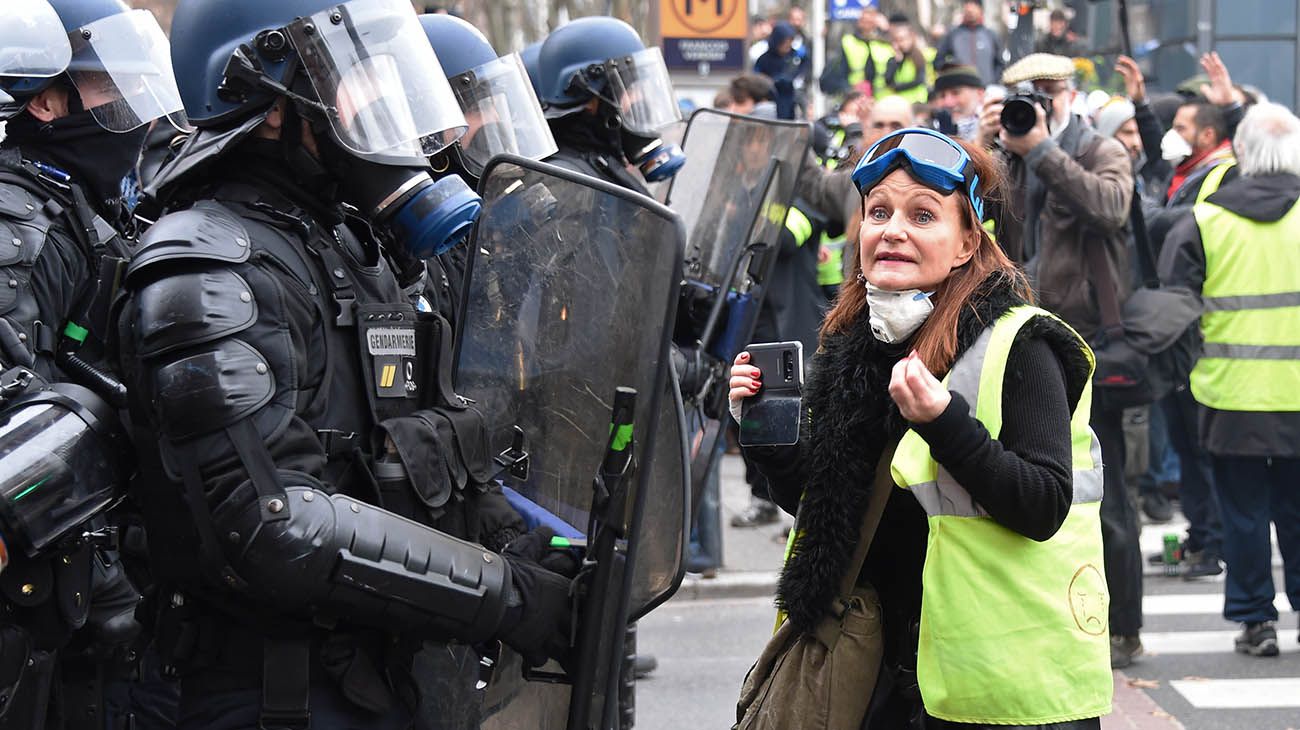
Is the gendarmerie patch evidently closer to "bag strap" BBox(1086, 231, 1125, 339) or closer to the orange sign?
"bag strap" BBox(1086, 231, 1125, 339)

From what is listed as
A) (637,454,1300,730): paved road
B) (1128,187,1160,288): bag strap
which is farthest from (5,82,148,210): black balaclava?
(1128,187,1160,288): bag strap

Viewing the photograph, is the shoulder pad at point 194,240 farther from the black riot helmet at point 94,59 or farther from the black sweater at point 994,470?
the black riot helmet at point 94,59

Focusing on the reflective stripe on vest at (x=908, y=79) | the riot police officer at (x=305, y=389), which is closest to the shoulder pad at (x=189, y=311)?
the riot police officer at (x=305, y=389)

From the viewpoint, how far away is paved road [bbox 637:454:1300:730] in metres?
5.95

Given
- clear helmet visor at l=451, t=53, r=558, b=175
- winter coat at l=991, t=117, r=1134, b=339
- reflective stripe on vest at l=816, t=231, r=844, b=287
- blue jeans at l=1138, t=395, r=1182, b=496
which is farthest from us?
blue jeans at l=1138, t=395, r=1182, b=496

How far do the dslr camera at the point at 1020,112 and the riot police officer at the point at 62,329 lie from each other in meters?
3.21

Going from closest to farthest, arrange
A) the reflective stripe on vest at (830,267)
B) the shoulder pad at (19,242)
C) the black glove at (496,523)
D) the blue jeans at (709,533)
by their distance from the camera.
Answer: the black glove at (496,523), the shoulder pad at (19,242), the blue jeans at (709,533), the reflective stripe on vest at (830,267)

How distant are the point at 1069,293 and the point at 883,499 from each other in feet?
11.4

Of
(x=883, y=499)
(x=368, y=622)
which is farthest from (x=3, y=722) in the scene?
(x=883, y=499)

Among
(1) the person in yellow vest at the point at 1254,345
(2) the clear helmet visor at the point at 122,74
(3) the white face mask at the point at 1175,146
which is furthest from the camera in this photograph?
(3) the white face mask at the point at 1175,146

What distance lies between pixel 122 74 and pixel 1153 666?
15.2ft

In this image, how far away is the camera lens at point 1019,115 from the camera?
20.2 ft

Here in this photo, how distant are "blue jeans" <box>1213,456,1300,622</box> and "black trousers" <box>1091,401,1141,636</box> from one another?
57 cm

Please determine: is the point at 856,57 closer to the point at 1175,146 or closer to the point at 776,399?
the point at 1175,146
